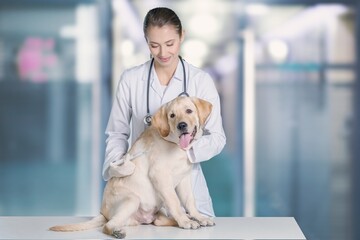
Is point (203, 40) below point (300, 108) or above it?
above

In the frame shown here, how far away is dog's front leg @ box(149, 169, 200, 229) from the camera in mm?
2170

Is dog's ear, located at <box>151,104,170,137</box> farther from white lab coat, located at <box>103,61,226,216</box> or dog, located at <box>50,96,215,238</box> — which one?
white lab coat, located at <box>103,61,226,216</box>

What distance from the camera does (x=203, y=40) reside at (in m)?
5.02

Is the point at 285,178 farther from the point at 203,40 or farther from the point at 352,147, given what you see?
the point at 203,40

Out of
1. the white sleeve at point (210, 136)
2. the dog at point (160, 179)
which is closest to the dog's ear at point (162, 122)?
the dog at point (160, 179)

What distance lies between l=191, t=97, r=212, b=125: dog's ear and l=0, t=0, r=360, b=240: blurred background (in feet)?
9.13


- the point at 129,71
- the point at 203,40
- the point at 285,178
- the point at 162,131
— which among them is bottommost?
the point at 285,178

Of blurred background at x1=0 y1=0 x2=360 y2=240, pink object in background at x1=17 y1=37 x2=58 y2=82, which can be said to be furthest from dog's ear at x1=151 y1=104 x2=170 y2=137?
pink object in background at x1=17 y1=37 x2=58 y2=82

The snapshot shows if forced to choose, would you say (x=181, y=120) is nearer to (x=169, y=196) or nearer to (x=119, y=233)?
(x=169, y=196)

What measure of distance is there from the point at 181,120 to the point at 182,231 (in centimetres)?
32

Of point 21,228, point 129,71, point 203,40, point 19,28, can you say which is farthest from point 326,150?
point 21,228

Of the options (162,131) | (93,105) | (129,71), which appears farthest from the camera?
(93,105)

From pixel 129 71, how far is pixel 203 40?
2589 mm

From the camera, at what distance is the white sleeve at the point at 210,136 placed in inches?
88.0
